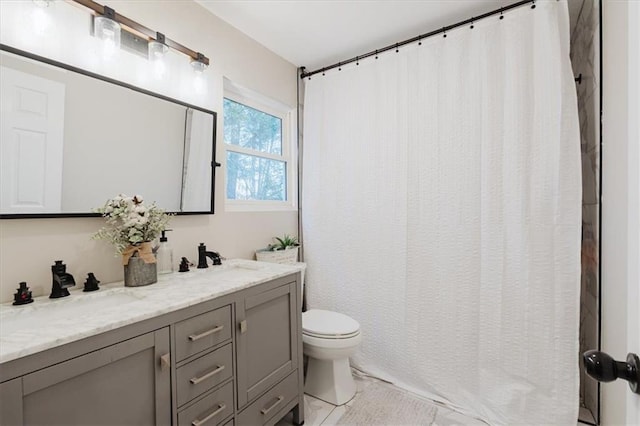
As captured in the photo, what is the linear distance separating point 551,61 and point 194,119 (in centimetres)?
205

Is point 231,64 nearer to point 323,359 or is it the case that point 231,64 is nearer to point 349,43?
point 349,43

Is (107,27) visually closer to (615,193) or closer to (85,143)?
(85,143)

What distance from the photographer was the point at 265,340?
152cm

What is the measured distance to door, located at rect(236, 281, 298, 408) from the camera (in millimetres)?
1388

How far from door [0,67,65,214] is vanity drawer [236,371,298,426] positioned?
1246mm

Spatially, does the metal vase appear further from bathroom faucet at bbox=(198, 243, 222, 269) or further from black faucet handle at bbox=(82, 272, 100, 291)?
bathroom faucet at bbox=(198, 243, 222, 269)

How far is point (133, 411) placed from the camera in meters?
1.00

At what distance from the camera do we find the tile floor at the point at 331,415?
1.74m

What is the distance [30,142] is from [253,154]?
134 cm

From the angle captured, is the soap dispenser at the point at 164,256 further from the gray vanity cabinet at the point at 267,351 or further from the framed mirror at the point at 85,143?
the gray vanity cabinet at the point at 267,351

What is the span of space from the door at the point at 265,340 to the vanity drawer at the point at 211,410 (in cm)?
7

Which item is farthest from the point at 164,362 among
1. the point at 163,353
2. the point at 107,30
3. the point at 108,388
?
the point at 107,30

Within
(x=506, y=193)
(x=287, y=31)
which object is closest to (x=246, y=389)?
(x=506, y=193)

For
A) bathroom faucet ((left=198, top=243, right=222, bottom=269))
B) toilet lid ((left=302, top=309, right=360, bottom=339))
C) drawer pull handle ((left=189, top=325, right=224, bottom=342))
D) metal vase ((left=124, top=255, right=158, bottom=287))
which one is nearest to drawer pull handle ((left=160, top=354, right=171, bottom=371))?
drawer pull handle ((left=189, top=325, right=224, bottom=342))
